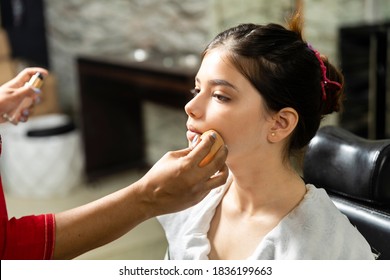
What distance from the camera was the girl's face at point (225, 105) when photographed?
1.40 m

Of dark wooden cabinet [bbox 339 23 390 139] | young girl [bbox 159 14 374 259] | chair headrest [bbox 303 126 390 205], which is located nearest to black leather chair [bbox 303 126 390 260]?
chair headrest [bbox 303 126 390 205]

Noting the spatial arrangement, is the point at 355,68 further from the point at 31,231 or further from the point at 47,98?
the point at 31,231

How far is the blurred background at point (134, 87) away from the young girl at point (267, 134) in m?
1.87

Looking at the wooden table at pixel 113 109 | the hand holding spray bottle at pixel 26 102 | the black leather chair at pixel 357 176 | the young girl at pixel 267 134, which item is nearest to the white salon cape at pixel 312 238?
the young girl at pixel 267 134

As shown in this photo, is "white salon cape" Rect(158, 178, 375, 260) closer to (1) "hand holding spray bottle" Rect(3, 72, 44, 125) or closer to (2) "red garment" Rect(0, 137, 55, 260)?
(2) "red garment" Rect(0, 137, 55, 260)

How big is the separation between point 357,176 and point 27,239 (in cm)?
82

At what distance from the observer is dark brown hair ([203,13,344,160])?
1388 mm

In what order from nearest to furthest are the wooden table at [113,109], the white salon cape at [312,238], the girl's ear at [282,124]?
the white salon cape at [312,238] → the girl's ear at [282,124] → the wooden table at [113,109]

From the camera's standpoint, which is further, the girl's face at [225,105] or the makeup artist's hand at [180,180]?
the girl's face at [225,105]

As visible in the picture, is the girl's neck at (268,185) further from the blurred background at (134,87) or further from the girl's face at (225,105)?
the blurred background at (134,87)

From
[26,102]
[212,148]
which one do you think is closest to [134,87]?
[26,102]

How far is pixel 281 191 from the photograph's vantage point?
1.47m

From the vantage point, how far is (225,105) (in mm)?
1404
